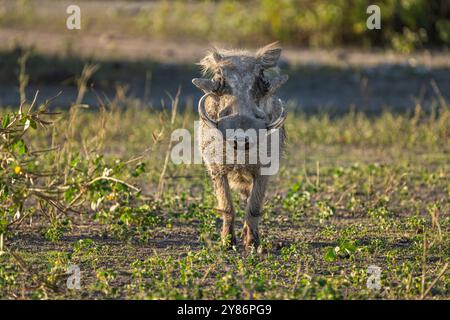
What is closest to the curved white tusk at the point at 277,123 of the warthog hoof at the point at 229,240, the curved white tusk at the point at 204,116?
the curved white tusk at the point at 204,116

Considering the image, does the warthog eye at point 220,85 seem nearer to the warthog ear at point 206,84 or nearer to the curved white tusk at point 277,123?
→ the warthog ear at point 206,84

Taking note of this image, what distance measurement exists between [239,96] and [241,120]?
224 mm

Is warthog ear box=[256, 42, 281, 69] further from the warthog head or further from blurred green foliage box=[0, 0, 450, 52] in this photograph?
blurred green foliage box=[0, 0, 450, 52]

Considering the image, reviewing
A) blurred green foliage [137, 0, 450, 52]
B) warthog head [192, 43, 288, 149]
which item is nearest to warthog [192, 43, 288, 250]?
warthog head [192, 43, 288, 149]

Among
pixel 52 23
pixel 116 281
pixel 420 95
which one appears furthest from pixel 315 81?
pixel 116 281

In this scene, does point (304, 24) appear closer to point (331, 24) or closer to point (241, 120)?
point (331, 24)

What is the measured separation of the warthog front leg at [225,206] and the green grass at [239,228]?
0.12 metres

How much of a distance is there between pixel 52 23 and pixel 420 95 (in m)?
6.13

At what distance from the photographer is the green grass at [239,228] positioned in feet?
15.5

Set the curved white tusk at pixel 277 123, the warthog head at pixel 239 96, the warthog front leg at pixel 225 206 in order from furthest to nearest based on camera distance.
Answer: the warthog front leg at pixel 225 206 < the curved white tusk at pixel 277 123 < the warthog head at pixel 239 96

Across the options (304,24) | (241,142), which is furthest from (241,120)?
(304,24)

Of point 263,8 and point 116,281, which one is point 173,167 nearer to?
point 116,281

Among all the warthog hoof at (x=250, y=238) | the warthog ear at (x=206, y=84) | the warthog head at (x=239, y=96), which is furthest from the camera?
the warthog hoof at (x=250, y=238)

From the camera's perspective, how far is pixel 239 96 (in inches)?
212
